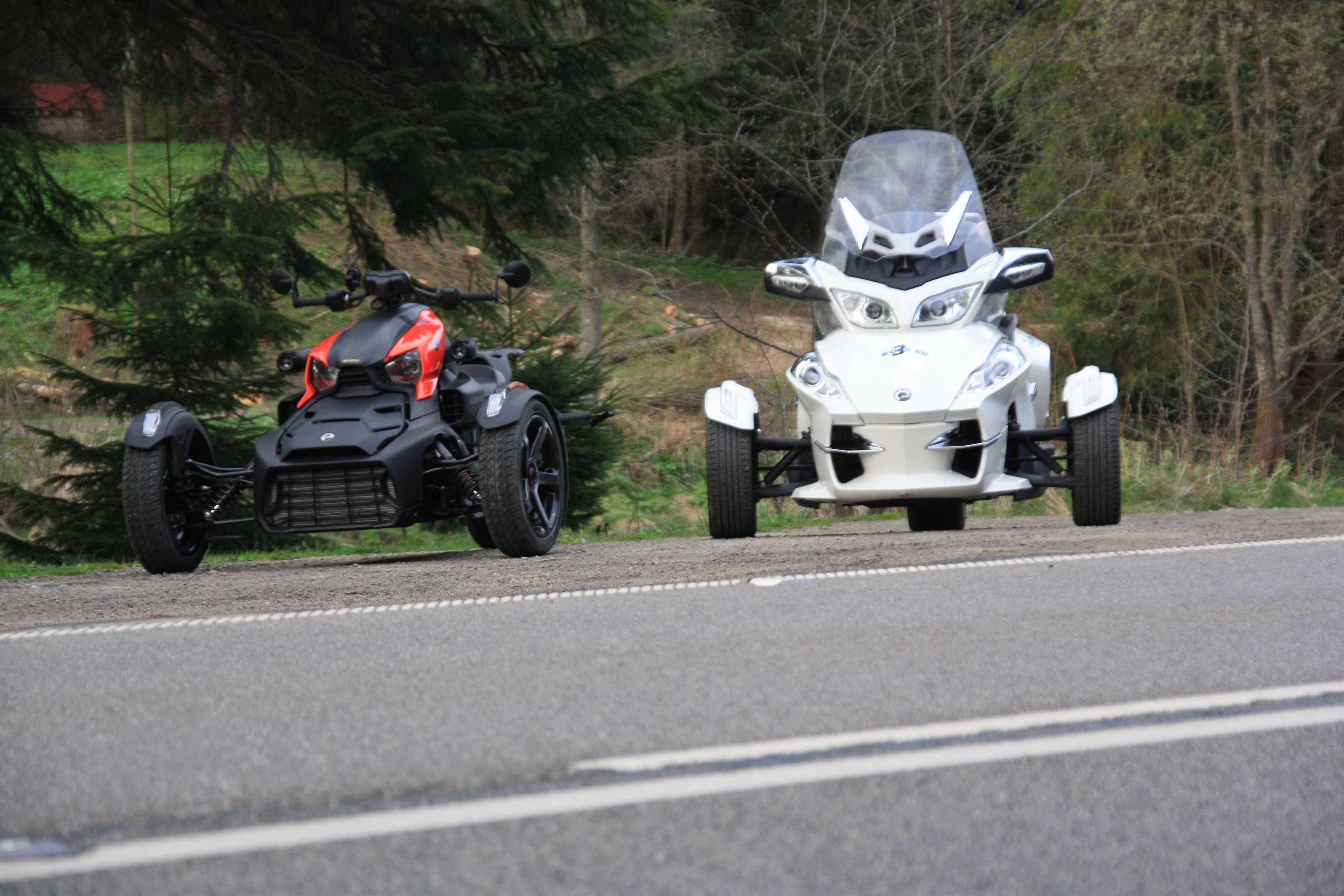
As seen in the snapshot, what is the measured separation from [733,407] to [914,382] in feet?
3.59

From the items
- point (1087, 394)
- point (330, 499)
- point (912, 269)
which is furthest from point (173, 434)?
point (1087, 394)

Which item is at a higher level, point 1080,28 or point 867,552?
point 1080,28

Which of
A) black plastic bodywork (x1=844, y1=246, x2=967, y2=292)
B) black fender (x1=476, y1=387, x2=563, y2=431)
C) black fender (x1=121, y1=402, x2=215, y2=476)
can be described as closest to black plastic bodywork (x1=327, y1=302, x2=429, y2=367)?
black fender (x1=476, y1=387, x2=563, y2=431)

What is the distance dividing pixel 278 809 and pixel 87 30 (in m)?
12.8

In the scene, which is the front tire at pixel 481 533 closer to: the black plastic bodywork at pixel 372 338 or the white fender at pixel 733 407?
the black plastic bodywork at pixel 372 338

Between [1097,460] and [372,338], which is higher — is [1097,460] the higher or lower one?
the lower one

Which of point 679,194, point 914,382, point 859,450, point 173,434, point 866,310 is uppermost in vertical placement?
point 679,194

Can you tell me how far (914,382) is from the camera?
26.9 feet

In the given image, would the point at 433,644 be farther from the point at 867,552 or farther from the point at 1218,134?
the point at 1218,134

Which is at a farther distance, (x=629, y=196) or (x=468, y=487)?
(x=629, y=196)

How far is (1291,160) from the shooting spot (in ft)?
88.9

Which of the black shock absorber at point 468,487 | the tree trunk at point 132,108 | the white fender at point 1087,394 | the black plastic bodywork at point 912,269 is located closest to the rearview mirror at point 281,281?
the black shock absorber at point 468,487

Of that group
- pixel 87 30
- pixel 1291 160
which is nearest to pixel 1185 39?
pixel 1291 160

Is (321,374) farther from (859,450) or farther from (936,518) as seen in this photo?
(936,518)
